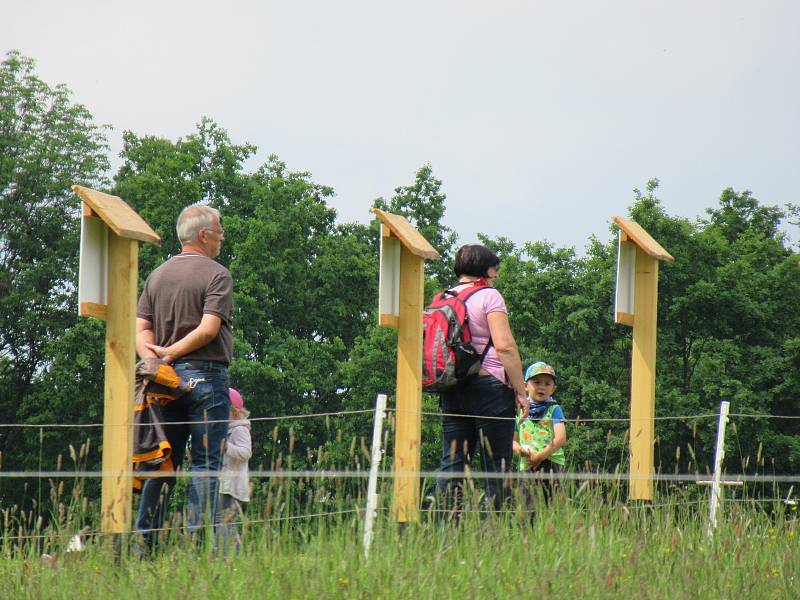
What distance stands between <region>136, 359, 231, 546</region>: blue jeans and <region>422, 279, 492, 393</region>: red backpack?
1100 millimetres

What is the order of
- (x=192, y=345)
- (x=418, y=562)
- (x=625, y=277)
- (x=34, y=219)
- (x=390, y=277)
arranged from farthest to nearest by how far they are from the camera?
(x=34, y=219) < (x=625, y=277) < (x=390, y=277) < (x=192, y=345) < (x=418, y=562)

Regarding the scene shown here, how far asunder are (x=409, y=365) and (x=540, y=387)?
1219mm

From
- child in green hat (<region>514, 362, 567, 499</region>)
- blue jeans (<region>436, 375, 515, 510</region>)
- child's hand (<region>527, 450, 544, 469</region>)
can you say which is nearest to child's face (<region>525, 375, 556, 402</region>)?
child in green hat (<region>514, 362, 567, 499</region>)

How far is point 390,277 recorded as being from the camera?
21.4ft

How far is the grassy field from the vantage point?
162 inches

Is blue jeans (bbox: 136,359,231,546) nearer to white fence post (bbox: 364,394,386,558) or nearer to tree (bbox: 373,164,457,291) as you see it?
white fence post (bbox: 364,394,386,558)

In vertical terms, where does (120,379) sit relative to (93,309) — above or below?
below

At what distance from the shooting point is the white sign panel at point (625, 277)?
7535 mm

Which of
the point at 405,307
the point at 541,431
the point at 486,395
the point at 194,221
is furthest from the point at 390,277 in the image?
the point at 541,431

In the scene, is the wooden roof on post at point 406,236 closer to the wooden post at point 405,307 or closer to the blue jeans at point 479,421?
the wooden post at point 405,307

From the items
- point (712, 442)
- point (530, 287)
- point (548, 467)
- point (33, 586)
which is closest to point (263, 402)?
point (530, 287)

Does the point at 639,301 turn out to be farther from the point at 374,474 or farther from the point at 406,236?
the point at 374,474

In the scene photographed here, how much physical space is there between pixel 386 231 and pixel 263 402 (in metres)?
27.7

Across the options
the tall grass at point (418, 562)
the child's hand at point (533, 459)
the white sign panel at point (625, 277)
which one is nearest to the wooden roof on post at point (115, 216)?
the tall grass at point (418, 562)
